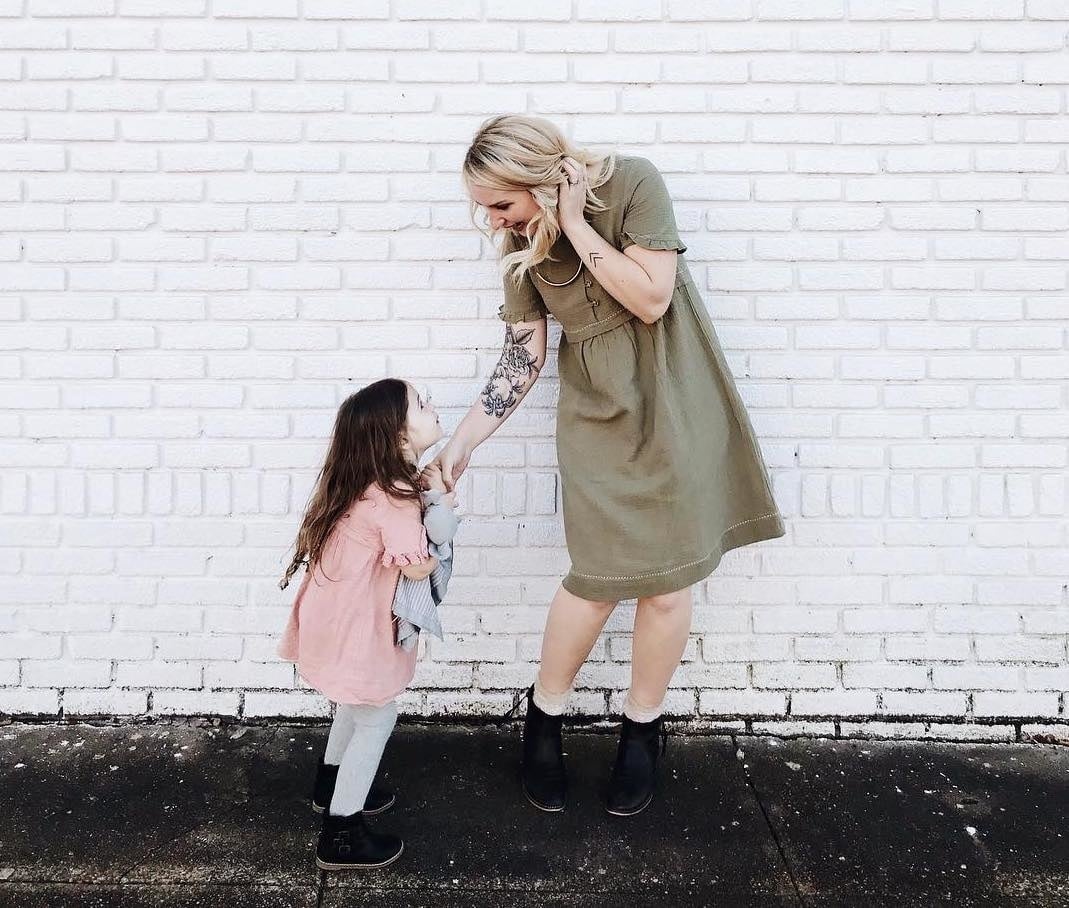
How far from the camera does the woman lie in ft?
7.27

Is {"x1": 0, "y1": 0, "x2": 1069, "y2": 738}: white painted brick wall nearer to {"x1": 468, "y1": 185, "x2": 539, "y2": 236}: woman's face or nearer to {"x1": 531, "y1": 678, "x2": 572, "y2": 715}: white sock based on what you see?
{"x1": 531, "y1": 678, "x2": 572, "y2": 715}: white sock

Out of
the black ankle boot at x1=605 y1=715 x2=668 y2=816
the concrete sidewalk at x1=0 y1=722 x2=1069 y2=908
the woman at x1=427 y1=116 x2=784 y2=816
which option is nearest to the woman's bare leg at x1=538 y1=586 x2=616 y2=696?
the woman at x1=427 y1=116 x2=784 y2=816

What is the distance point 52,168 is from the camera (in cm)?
273

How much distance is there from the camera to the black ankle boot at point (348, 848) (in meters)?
2.22

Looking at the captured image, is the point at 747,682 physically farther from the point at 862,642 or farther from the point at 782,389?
the point at 782,389

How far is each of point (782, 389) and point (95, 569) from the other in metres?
2.27

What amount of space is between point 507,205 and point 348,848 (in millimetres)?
1644

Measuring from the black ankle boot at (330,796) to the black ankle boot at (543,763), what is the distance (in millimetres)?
389

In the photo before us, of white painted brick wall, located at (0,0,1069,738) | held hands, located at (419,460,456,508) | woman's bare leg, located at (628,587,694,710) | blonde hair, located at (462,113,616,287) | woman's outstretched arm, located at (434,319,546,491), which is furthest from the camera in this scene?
white painted brick wall, located at (0,0,1069,738)

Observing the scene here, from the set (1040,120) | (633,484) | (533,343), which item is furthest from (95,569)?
(1040,120)

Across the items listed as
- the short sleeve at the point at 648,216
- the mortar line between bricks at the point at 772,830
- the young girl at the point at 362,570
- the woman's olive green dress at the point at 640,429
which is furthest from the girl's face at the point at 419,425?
the mortar line between bricks at the point at 772,830

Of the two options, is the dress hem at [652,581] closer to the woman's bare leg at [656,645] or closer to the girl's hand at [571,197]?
the woman's bare leg at [656,645]

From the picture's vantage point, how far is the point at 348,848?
2221 millimetres

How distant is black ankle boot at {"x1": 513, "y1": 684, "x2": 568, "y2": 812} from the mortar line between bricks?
1.78 ft
